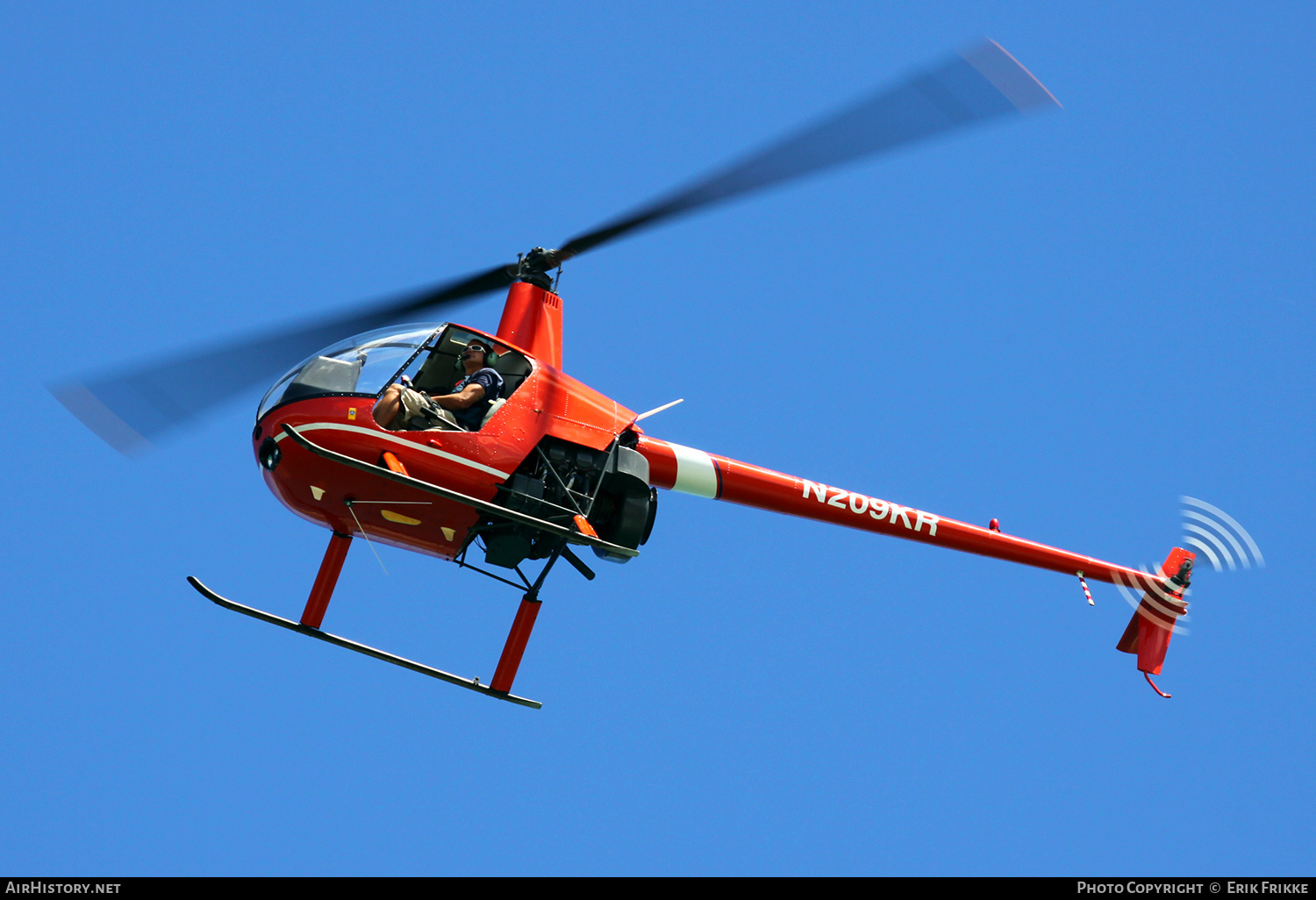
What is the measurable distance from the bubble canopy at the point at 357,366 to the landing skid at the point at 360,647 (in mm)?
1608

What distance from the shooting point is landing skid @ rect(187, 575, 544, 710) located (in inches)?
411

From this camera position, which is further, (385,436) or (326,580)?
(326,580)

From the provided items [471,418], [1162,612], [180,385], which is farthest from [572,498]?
[1162,612]

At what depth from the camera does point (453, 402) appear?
1072cm

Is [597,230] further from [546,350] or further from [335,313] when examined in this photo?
[335,313]

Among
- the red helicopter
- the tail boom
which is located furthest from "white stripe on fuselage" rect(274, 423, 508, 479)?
the tail boom

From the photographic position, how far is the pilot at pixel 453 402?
1041cm

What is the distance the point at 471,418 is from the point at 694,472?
3007mm

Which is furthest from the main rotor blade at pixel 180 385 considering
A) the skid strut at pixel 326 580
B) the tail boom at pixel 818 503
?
the tail boom at pixel 818 503

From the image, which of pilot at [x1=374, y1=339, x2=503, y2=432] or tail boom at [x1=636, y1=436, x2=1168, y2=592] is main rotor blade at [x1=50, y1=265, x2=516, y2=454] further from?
tail boom at [x1=636, y1=436, x2=1168, y2=592]

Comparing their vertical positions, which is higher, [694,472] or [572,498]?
[694,472]

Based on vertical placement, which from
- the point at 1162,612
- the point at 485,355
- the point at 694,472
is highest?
the point at 1162,612

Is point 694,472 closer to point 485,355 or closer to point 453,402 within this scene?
point 485,355
